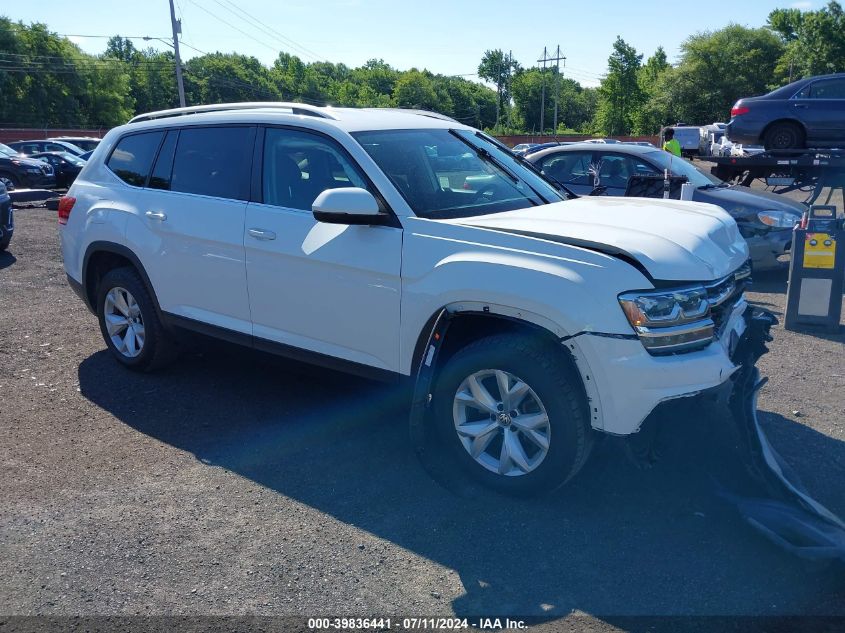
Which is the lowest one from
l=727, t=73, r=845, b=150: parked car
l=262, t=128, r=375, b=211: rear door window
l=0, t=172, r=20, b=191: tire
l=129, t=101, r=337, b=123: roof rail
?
l=0, t=172, r=20, b=191: tire

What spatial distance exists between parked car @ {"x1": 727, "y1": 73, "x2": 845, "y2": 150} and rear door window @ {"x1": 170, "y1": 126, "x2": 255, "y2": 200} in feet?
40.2

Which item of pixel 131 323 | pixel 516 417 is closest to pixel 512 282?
pixel 516 417

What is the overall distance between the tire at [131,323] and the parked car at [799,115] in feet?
41.5

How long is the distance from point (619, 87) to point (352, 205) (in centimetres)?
9614

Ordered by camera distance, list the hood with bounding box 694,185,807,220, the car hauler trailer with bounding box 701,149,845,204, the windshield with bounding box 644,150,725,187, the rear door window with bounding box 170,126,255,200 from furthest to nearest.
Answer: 1. the car hauler trailer with bounding box 701,149,845,204
2. the windshield with bounding box 644,150,725,187
3. the hood with bounding box 694,185,807,220
4. the rear door window with bounding box 170,126,255,200

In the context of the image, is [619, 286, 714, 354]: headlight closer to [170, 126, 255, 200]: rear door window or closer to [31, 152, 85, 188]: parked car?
[170, 126, 255, 200]: rear door window

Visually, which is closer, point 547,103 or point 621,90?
point 621,90

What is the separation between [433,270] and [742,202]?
6.56 m

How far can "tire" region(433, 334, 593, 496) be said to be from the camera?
11.8 ft

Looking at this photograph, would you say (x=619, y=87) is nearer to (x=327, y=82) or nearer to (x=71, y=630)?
(x=327, y=82)

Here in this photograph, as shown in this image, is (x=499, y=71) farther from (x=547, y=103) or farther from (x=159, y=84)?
(x=159, y=84)

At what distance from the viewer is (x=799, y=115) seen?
14.5 meters

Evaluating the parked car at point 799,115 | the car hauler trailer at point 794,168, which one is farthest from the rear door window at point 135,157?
the parked car at point 799,115

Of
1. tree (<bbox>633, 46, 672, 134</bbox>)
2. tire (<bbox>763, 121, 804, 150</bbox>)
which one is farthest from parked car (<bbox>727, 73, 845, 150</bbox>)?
tree (<bbox>633, 46, 672, 134</bbox>)
